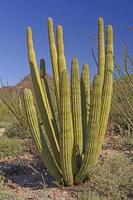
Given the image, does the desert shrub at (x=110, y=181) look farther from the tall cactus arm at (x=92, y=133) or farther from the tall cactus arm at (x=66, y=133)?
the tall cactus arm at (x=66, y=133)

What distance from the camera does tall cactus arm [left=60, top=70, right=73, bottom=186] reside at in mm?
5911

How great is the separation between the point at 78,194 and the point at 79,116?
119 cm

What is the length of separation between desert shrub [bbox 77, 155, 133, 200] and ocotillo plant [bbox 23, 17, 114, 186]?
0.76ft

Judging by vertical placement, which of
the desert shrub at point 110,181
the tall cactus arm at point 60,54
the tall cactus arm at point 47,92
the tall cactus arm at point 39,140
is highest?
the tall cactus arm at point 60,54

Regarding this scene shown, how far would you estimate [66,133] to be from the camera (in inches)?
239

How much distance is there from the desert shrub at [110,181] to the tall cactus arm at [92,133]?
0.12 m

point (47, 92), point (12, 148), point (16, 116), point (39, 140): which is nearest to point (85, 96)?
point (47, 92)

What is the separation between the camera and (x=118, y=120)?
12516 millimetres

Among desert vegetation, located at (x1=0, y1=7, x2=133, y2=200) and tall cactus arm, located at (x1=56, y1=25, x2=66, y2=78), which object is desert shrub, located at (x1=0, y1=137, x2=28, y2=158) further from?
tall cactus arm, located at (x1=56, y1=25, x2=66, y2=78)

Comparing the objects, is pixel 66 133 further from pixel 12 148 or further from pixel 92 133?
pixel 12 148

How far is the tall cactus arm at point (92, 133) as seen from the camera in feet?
19.4

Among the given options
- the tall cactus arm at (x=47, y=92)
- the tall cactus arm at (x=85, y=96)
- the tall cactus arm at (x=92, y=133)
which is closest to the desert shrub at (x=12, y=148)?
the tall cactus arm at (x=47, y=92)

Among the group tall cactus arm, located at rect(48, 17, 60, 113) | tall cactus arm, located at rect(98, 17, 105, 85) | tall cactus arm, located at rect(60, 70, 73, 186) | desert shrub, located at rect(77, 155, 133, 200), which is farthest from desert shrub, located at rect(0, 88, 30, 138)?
desert shrub, located at rect(77, 155, 133, 200)

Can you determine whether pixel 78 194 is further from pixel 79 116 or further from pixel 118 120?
pixel 118 120
